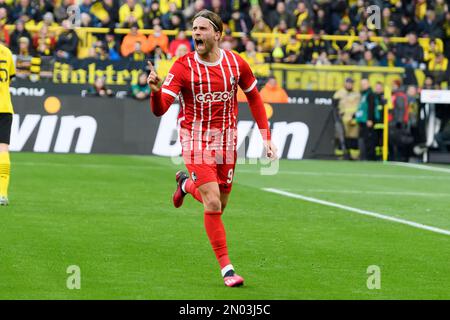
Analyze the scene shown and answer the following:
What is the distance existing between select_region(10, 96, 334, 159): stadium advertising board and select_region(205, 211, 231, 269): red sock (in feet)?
54.1

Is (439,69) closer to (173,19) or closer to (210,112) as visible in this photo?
(173,19)

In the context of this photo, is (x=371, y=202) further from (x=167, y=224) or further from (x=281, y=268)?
(x=281, y=268)

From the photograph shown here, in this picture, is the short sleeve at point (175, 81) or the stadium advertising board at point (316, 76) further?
the stadium advertising board at point (316, 76)

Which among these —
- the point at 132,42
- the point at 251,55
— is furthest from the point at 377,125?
the point at 132,42

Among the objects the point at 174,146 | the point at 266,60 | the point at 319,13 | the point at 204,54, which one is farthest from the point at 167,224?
the point at 319,13

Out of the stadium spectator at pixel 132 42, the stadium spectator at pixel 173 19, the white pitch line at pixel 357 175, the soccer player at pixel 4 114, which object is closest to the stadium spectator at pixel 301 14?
the stadium spectator at pixel 173 19

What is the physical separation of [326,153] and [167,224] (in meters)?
14.7

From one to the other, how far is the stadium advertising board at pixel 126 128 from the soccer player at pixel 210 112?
53.2ft

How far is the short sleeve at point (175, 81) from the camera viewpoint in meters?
9.63

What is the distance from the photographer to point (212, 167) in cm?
982

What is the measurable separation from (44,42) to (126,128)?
14.9 ft

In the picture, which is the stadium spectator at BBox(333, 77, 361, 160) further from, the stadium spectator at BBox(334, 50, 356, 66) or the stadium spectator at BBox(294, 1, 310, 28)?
the stadium spectator at BBox(294, 1, 310, 28)

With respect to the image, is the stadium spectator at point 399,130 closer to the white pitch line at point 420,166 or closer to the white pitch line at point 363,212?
the white pitch line at point 420,166

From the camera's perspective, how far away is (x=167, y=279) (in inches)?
382
